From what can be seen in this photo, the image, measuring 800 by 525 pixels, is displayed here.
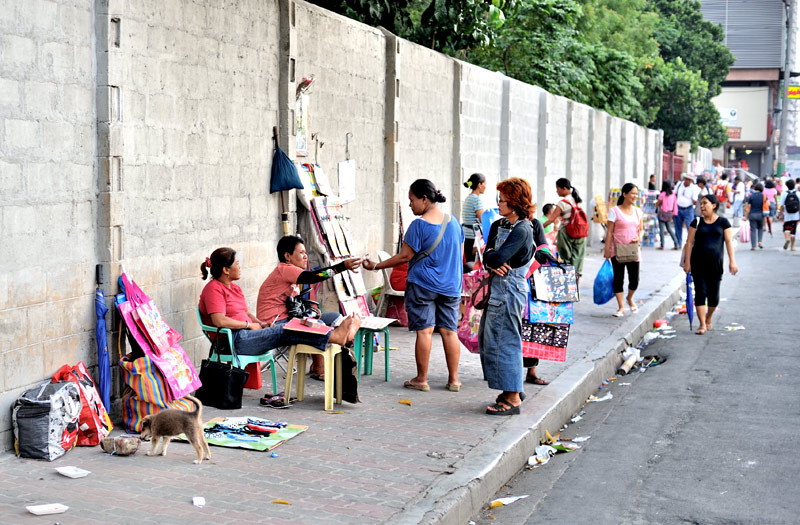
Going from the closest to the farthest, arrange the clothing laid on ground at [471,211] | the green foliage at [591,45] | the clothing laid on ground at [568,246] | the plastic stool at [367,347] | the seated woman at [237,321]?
the seated woman at [237,321] → the plastic stool at [367,347] → the clothing laid on ground at [471,211] → the clothing laid on ground at [568,246] → the green foliage at [591,45]

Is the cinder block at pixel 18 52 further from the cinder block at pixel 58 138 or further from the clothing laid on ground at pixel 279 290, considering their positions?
the clothing laid on ground at pixel 279 290

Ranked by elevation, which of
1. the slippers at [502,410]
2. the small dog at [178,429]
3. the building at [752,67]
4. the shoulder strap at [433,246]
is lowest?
the slippers at [502,410]

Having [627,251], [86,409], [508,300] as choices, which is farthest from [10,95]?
[627,251]

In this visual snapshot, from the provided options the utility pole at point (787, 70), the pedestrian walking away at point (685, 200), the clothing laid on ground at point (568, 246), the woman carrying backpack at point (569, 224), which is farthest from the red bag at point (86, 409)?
the utility pole at point (787, 70)

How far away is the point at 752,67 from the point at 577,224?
2698 inches

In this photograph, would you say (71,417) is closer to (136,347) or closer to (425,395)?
(136,347)

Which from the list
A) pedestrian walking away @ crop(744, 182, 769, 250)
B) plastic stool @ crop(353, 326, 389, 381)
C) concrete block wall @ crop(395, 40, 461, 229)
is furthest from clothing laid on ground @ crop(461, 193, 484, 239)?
pedestrian walking away @ crop(744, 182, 769, 250)

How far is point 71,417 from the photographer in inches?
263

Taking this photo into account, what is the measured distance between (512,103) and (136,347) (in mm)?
12867

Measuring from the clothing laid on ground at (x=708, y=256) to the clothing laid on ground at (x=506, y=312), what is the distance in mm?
5298

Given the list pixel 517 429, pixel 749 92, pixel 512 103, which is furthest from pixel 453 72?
pixel 749 92

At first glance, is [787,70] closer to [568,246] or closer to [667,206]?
[667,206]

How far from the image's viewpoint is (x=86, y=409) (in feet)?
22.5

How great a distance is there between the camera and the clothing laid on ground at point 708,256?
12.7m
